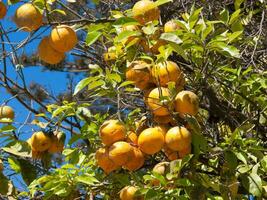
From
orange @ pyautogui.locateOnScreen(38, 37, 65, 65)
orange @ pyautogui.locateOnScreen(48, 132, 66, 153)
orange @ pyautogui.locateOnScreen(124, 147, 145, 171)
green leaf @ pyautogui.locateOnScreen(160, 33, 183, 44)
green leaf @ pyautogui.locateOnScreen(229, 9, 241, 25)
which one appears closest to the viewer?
green leaf @ pyautogui.locateOnScreen(160, 33, 183, 44)

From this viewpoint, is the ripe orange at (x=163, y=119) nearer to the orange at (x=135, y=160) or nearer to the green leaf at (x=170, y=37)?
the orange at (x=135, y=160)

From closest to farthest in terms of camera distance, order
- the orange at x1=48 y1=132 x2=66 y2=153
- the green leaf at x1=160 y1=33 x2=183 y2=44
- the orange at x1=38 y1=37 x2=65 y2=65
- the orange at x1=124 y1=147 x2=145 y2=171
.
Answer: the green leaf at x1=160 y1=33 x2=183 y2=44, the orange at x1=124 y1=147 x2=145 y2=171, the orange at x1=38 y1=37 x2=65 y2=65, the orange at x1=48 y1=132 x2=66 y2=153

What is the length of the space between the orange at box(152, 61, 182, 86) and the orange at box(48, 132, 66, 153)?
543 mm

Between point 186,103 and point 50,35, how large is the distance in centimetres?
48

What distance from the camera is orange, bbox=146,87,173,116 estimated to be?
1.43 m

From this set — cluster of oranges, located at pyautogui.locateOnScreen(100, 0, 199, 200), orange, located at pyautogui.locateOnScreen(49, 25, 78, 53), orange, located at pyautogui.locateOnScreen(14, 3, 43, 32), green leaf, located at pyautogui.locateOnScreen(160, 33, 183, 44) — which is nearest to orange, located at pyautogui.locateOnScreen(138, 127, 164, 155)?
cluster of oranges, located at pyautogui.locateOnScreen(100, 0, 199, 200)

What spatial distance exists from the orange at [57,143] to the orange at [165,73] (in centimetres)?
54

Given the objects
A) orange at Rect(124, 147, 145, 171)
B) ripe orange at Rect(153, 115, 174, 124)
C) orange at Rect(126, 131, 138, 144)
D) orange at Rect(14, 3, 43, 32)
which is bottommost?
orange at Rect(124, 147, 145, 171)

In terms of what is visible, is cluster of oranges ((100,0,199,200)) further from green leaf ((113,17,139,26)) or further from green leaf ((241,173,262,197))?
green leaf ((241,173,262,197))

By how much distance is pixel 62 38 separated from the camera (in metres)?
1.56

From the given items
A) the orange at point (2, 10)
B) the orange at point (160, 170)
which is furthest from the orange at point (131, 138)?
the orange at point (2, 10)

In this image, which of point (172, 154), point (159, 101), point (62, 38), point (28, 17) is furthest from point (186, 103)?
point (28, 17)

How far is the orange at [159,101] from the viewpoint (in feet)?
4.69

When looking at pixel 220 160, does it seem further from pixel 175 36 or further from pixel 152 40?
pixel 175 36
